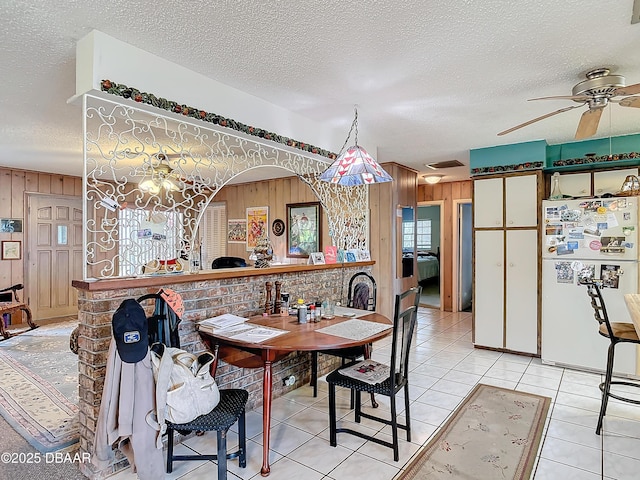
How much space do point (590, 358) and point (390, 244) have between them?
2587 mm

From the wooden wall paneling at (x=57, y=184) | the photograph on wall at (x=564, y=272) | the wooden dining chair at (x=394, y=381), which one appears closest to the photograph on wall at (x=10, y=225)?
the wooden wall paneling at (x=57, y=184)

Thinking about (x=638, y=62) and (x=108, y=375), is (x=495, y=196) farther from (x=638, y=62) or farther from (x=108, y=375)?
(x=108, y=375)

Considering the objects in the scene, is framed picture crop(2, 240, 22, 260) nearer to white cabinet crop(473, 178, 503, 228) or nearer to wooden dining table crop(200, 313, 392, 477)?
wooden dining table crop(200, 313, 392, 477)

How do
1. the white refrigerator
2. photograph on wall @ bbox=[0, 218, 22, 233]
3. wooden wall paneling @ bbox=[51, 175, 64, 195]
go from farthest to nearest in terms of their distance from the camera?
wooden wall paneling @ bbox=[51, 175, 64, 195]
photograph on wall @ bbox=[0, 218, 22, 233]
the white refrigerator

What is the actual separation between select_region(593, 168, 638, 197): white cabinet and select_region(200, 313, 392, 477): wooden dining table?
327 cm

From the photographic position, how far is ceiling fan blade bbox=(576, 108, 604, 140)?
107 inches

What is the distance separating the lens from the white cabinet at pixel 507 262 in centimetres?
427

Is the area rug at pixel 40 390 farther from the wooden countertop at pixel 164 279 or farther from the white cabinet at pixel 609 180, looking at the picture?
the white cabinet at pixel 609 180

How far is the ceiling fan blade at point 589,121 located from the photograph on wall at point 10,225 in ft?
25.1

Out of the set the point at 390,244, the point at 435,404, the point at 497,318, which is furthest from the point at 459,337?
the point at 435,404

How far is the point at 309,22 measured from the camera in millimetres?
2039

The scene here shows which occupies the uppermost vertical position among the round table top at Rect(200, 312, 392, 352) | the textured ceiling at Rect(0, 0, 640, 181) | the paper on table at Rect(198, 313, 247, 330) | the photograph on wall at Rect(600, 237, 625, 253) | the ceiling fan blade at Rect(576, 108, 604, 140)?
the textured ceiling at Rect(0, 0, 640, 181)

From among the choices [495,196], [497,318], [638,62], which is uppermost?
[638,62]

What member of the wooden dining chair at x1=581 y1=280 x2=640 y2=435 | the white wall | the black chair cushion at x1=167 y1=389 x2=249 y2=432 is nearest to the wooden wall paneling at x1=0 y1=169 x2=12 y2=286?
the white wall
